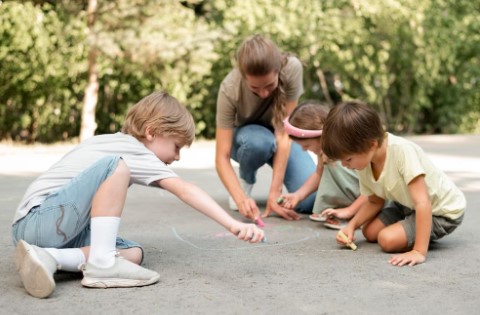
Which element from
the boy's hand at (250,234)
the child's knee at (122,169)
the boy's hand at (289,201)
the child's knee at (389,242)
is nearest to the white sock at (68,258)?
the child's knee at (122,169)

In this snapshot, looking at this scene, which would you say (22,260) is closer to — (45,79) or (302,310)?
(302,310)

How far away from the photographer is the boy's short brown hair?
105 inches

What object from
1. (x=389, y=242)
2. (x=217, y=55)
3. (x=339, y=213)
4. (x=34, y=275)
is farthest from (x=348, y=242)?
(x=217, y=55)

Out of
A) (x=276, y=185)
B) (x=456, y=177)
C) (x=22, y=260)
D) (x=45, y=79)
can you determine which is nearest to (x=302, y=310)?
(x=22, y=260)

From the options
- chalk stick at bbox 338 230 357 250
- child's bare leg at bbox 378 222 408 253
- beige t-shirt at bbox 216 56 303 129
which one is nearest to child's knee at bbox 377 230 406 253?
child's bare leg at bbox 378 222 408 253

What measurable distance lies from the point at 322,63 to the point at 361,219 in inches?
279

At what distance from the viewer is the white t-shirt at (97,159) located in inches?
95.7

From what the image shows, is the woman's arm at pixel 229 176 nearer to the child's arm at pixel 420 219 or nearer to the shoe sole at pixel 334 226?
the shoe sole at pixel 334 226

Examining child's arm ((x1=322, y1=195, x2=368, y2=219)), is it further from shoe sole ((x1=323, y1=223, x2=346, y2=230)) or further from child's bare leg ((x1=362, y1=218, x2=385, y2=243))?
child's bare leg ((x1=362, y1=218, x2=385, y2=243))

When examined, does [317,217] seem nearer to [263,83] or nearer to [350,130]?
[263,83]

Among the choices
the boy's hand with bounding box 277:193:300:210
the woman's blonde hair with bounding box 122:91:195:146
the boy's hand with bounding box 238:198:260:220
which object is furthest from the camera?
the boy's hand with bounding box 277:193:300:210

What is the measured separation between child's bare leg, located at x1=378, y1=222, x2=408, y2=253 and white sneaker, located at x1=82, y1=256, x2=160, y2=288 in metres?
1.01

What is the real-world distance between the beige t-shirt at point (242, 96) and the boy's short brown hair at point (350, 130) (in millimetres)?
1193

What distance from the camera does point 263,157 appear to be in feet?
13.5
